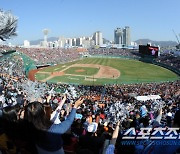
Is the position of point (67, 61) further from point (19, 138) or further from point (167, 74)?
point (19, 138)

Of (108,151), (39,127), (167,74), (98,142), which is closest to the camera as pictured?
(108,151)

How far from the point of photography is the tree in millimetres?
5938

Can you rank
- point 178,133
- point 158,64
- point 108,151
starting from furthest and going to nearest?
point 158,64 < point 178,133 < point 108,151

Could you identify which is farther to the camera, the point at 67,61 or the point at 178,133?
the point at 67,61

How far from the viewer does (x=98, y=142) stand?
399cm

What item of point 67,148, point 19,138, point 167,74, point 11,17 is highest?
point 11,17

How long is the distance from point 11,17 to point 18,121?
10.5 ft

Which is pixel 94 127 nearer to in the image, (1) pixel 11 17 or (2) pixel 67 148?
(2) pixel 67 148

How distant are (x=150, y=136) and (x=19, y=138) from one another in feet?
5.36

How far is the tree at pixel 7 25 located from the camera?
5.94 m

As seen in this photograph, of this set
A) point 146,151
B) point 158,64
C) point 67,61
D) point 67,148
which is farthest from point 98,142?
point 67,61

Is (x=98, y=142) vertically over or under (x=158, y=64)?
over

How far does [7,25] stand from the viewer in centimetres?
604

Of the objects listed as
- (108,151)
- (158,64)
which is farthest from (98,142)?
(158,64)
